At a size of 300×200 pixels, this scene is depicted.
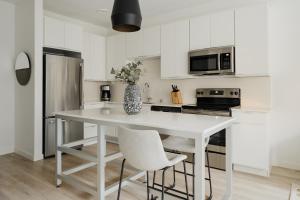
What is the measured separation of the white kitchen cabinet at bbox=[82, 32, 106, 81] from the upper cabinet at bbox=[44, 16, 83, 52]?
0.95 ft

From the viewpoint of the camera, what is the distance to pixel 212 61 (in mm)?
3422

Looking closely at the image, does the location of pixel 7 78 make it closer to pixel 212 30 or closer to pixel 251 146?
pixel 212 30

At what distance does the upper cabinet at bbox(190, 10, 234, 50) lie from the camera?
10.8ft

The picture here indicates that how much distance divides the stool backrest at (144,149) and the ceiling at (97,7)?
282cm

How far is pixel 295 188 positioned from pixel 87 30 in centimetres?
476

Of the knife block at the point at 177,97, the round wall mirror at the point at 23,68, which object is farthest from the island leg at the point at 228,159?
the round wall mirror at the point at 23,68

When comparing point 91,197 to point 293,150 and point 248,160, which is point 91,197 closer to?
point 248,160

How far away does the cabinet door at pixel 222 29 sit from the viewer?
→ 10.7 feet

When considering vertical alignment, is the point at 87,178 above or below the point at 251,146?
below

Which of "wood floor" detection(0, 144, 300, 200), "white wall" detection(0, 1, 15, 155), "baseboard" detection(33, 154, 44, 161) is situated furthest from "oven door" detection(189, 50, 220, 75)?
"white wall" detection(0, 1, 15, 155)

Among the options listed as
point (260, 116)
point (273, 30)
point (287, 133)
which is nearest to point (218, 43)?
point (273, 30)

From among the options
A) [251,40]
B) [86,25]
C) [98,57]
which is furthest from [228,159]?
[86,25]

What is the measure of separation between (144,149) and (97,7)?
127 inches

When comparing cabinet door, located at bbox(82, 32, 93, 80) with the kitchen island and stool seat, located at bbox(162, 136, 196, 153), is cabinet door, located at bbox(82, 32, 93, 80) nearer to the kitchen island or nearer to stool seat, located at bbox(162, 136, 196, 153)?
the kitchen island
